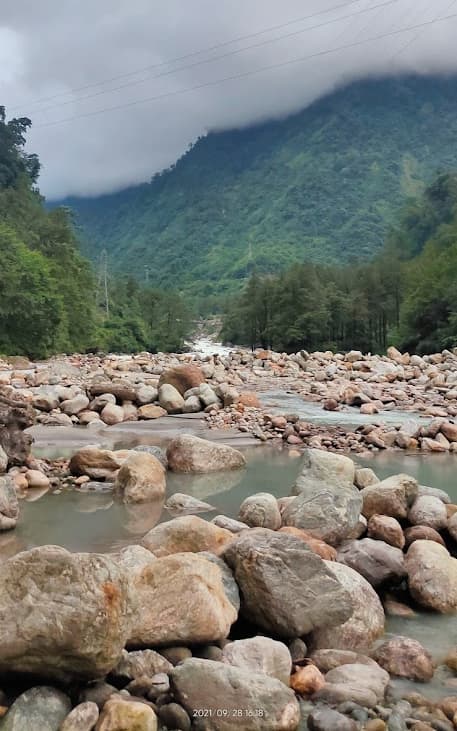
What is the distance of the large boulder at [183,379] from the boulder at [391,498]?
12.4 m

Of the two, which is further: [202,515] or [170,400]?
[170,400]

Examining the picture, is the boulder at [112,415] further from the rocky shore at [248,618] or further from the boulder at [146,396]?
the rocky shore at [248,618]

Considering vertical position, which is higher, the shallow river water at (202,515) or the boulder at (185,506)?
the boulder at (185,506)

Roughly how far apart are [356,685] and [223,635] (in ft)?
3.32

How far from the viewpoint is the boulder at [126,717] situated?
393 centimetres

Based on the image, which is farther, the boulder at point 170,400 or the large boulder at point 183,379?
the large boulder at point 183,379

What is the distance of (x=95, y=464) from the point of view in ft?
36.4

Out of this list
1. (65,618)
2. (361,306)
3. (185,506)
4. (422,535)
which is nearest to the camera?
(65,618)

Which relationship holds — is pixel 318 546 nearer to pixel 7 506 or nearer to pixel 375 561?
pixel 375 561

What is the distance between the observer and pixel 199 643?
4934 millimetres

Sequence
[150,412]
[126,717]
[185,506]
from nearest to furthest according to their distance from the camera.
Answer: [126,717]
[185,506]
[150,412]

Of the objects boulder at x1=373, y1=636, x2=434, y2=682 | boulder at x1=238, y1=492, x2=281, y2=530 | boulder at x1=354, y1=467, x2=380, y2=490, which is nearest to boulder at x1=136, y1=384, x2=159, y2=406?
boulder at x1=354, y1=467, x2=380, y2=490

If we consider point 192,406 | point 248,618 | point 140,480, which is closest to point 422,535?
point 248,618
